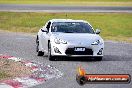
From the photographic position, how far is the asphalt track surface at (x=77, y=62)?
13.8m

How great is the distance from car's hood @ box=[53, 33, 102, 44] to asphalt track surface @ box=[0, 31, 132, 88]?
692 mm

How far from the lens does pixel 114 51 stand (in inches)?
957

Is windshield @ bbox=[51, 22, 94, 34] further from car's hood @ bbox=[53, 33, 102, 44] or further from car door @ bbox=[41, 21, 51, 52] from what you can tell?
car's hood @ bbox=[53, 33, 102, 44]

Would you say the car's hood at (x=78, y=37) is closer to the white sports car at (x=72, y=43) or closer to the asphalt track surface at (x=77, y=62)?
the white sports car at (x=72, y=43)

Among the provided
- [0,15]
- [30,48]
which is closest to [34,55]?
[30,48]

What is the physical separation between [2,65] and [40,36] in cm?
493

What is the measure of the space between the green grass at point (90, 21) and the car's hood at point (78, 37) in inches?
477

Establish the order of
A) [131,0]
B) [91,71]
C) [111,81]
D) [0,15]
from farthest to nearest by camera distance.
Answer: [131,0] → [0,15] → [91,71] → [111,81]

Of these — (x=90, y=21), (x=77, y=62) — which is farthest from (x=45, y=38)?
(x=90, y=21)

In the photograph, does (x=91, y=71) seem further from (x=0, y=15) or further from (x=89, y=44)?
(x=0, y=15)

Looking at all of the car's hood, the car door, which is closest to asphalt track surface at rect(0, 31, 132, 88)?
the car door

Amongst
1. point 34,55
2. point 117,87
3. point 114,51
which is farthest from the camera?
point 114,51

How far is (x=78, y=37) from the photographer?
19969mm

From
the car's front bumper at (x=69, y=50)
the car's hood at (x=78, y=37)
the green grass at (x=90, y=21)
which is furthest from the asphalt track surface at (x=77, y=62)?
the green grass at (x=90, y=21)
